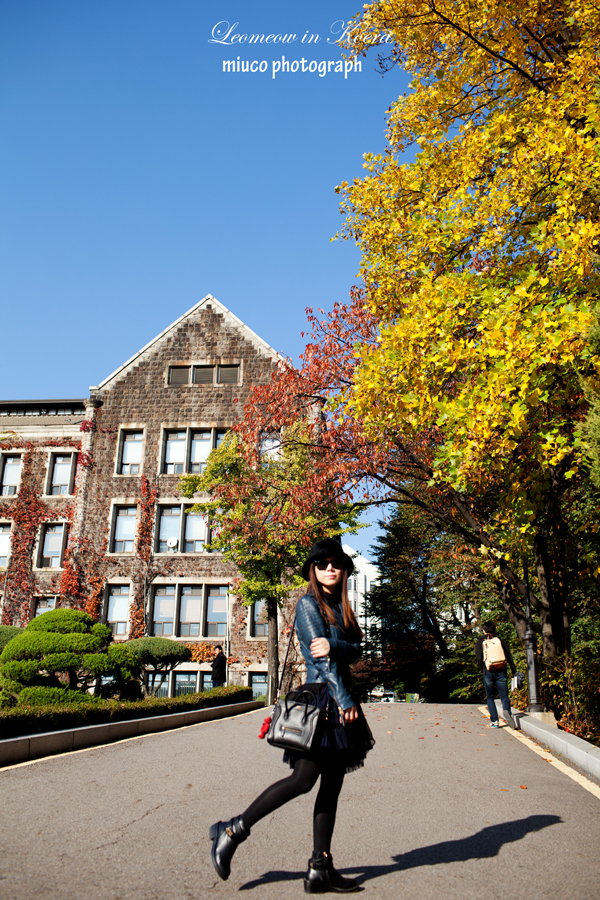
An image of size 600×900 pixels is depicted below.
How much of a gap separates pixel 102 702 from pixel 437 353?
26.0 feet

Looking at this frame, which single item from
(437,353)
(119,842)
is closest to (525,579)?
(437,353)

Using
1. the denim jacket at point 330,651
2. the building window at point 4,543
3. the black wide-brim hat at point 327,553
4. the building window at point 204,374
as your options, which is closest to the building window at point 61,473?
the building window at point 4,543

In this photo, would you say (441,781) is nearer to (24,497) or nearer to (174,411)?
(174,411)

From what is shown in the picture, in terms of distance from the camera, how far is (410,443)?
14.1 metres

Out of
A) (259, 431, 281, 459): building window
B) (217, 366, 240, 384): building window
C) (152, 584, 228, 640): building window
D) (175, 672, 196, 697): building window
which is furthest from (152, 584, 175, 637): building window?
(217, 366, 240, 384): building window

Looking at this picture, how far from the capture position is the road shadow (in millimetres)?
3939

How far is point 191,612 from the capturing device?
28.0m

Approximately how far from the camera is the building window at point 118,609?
92.8 feet

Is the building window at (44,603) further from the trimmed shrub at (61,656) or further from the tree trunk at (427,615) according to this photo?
the tree trunk at (427,615)

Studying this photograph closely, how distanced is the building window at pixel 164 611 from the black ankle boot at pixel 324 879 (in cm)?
2524

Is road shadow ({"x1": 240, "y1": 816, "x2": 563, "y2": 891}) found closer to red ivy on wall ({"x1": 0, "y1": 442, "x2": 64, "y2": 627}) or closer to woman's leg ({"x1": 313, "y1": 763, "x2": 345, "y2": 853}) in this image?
woman's leg ({"x1": 313, "y1": 763, "x2": 345, "y2": 853})

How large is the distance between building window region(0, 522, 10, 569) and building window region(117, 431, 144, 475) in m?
5.72

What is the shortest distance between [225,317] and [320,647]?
94.1 ft

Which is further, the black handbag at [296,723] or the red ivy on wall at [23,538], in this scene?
the red ivy on wall at [23,538]
